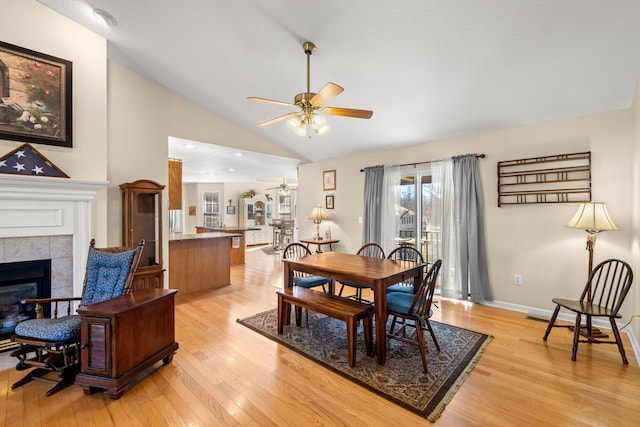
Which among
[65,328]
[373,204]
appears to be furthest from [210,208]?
[65,328]

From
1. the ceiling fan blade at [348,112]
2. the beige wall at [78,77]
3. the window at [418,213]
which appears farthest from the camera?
the window at [418,213]

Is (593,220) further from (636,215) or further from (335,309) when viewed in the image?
(335,309)

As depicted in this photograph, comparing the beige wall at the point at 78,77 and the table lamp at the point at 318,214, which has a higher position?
the beige wall at the point at 78,77

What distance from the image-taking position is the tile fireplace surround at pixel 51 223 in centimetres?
258

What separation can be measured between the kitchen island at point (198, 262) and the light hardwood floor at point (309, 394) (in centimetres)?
173

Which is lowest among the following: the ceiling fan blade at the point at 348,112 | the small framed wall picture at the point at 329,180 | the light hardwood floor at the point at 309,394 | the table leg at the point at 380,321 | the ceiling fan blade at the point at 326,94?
the light hardwood floor at the point at 309,394

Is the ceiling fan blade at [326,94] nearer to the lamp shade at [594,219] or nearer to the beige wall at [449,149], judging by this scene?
the beige wall at [449,149]

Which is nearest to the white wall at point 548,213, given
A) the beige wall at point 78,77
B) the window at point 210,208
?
the beige wall at point 78,77

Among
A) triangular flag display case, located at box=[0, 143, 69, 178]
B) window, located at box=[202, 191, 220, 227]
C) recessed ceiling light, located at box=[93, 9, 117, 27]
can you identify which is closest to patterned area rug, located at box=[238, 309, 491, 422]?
triangular flag display case, located at box=[0, 143, 69, 178]

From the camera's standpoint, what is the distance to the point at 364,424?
5.76ft

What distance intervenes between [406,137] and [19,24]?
14.8 feet

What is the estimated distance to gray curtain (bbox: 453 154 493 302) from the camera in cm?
390

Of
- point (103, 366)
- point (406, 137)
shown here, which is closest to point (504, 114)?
point (406, 137)

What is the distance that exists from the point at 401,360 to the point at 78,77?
4.23 meters
